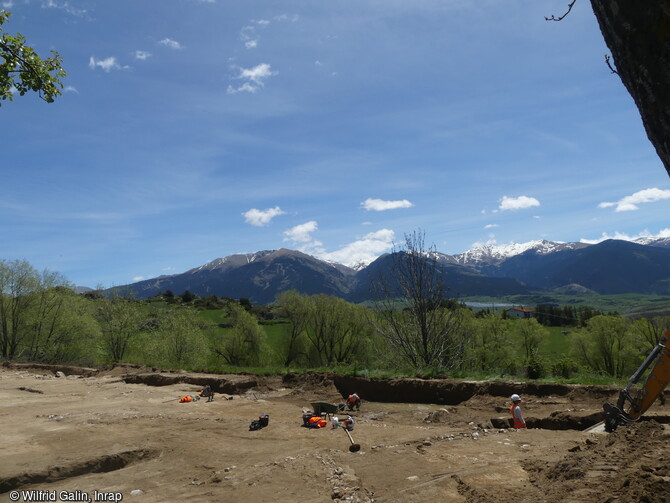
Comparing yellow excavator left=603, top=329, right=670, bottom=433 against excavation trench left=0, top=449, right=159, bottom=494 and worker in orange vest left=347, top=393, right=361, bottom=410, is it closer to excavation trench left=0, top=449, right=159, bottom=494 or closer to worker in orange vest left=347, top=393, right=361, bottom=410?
worker in orange vest left=347, top=393, right=361, bottom=410

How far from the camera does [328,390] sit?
760 inches

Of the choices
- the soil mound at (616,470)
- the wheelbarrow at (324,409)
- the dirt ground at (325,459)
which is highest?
the soil mound at (616,470)

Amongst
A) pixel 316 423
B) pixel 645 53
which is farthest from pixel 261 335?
pixel 645 53

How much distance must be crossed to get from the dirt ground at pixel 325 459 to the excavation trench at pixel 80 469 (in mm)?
19

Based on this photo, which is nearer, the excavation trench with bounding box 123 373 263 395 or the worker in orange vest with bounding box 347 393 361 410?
the worker in orange vest with bounding box 347 393 361 410

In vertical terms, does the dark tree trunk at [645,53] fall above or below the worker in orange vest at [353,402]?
above

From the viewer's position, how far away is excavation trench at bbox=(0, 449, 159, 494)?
23.6 feet

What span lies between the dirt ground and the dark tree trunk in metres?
4.07

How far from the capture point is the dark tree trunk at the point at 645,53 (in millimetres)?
2252

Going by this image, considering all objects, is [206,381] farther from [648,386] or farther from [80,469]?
[648,386]

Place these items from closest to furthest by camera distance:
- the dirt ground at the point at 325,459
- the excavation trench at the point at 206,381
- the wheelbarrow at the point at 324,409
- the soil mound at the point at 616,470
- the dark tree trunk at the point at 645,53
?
1. the dark tree trunk at the point at 645,53
2. the soil mound at the point at 616,470
3. the dirt ground at the point at 325,459
4. the wheelbarrow at the point at 324,409
5. the excavation trench at the point at 206,381

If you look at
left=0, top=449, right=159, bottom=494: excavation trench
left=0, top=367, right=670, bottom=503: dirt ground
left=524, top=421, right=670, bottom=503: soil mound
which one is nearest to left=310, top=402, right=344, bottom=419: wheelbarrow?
left=0, top=367, right=670, bottom=503: dirt ground

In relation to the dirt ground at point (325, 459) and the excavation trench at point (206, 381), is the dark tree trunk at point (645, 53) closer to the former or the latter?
the dirt ground at point (325, 459)

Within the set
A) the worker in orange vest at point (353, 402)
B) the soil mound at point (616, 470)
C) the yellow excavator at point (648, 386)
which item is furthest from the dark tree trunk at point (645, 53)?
Result: the worker in orange vest at point (353, 402)
